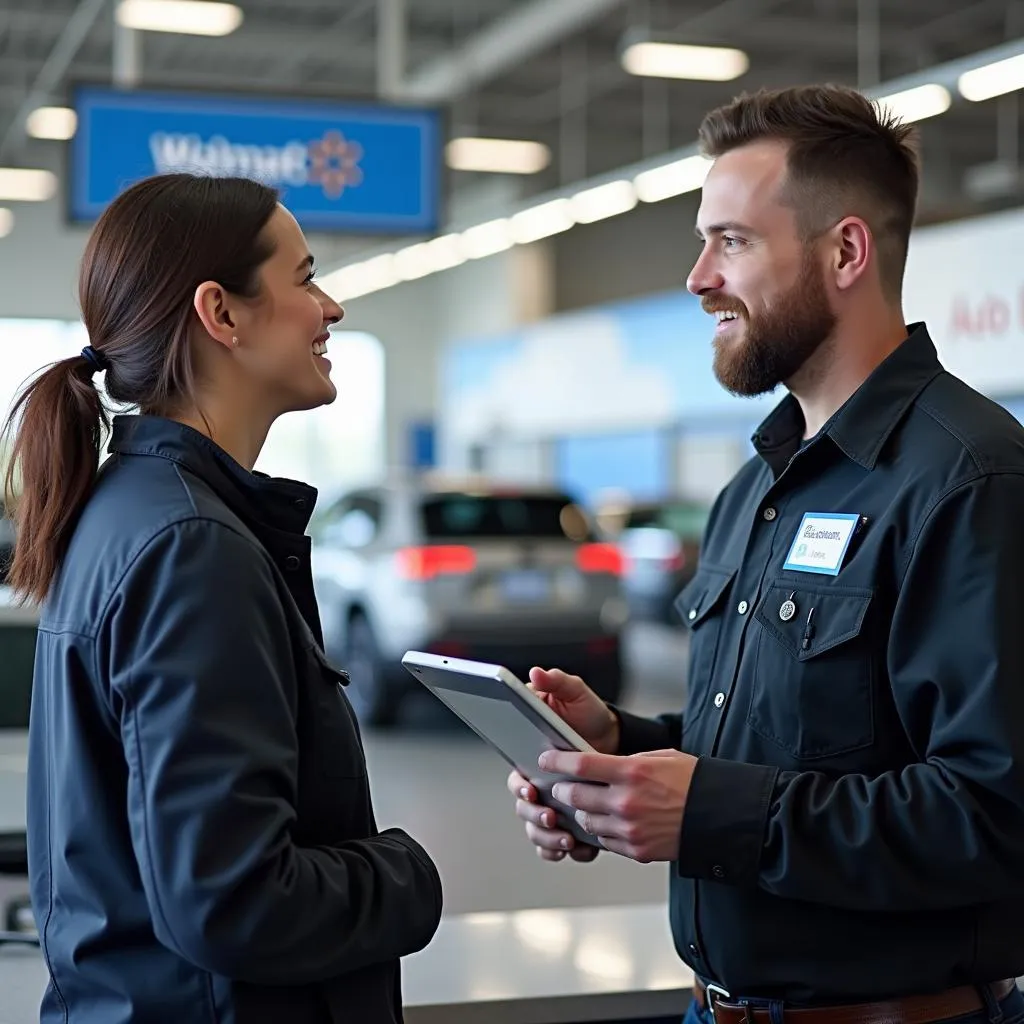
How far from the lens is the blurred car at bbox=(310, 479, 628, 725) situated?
9297mm

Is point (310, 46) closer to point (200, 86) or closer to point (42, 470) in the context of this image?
point (200, 86)

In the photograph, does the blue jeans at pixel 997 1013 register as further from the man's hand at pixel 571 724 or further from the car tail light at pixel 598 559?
the car tail light at pixel 598 559

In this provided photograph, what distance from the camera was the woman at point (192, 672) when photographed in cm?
144

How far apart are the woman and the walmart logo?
16.9ft

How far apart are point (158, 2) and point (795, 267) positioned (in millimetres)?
8620

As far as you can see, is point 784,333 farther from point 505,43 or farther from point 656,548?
point 505,43

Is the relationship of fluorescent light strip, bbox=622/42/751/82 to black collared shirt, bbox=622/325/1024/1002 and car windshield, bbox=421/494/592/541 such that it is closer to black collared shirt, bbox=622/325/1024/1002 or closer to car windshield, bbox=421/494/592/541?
car windshield, bbox=421/494/592/541

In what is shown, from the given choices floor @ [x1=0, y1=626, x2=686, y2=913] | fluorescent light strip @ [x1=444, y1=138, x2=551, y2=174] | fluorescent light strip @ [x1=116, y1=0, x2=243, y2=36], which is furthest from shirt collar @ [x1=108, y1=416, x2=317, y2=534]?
fluorescent light strip @ [x1=444, y1=138, x2=551, y2=174]

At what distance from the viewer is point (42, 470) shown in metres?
1.70

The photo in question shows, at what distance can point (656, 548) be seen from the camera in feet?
52.9

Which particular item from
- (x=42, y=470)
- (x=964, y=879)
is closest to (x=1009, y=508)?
(x=964, y=879)

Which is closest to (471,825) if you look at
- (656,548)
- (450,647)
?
(450,647)

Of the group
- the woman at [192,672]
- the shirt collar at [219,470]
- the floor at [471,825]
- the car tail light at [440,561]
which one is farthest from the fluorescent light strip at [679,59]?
the shirt collar at [219,470]

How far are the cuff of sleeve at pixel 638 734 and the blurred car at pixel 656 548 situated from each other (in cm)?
1305
